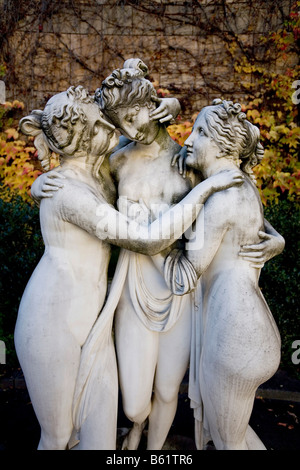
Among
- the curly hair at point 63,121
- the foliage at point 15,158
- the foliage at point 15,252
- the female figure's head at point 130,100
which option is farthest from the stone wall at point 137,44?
the curly hair at point 63,121

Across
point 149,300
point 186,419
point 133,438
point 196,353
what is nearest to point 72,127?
point 149,300

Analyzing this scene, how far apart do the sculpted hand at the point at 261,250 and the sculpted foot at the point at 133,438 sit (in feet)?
3.61

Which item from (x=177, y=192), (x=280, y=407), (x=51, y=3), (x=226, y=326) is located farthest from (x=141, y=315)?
(x=51, y=3)

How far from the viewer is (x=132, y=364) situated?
2262 millimetres

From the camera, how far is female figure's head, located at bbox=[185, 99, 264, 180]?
2.08 meters

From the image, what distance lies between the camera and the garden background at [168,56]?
224 inches

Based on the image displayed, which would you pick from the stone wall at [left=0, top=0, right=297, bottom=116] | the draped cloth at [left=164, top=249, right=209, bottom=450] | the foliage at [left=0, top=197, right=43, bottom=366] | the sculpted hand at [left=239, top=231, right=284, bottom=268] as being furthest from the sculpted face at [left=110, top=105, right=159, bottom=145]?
the stone wall at [left=0, top=0, right=297, bottom=116]

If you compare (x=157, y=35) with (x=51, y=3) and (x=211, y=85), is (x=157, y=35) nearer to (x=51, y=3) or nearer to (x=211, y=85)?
(x=211, y=85)

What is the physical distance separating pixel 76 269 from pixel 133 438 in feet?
3.40

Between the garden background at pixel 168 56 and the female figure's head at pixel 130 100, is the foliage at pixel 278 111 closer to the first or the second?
the garden background at pixel 168 56

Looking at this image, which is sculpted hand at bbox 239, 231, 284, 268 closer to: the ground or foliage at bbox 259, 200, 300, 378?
the ground

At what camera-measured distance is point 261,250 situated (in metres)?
2.13

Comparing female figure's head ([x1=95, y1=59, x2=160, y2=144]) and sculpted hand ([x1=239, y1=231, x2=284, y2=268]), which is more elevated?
female figure's head ([x1=95, y1=59, x2=160, y2=144])

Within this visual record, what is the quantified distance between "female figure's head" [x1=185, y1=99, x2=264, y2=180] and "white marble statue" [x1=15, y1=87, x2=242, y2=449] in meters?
0.13
